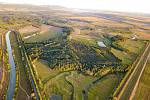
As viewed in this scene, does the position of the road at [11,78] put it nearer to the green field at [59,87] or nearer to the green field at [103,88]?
the green field at [59,87]

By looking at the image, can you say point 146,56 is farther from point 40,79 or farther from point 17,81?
point 17,81

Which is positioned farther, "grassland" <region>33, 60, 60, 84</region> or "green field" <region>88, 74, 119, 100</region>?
"grassland" <region>33, 60, 60, 84</region>

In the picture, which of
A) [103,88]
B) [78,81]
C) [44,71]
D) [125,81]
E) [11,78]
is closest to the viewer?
[103,88]

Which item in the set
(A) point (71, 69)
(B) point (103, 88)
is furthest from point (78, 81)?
(A) point (71, 69)

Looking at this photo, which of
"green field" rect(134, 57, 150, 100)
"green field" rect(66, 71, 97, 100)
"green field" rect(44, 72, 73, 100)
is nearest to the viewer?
"green field" rect(44, 72, 73, 100)

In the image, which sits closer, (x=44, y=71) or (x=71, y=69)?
(x=44, y=71)

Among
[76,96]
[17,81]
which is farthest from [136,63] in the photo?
[17,81]

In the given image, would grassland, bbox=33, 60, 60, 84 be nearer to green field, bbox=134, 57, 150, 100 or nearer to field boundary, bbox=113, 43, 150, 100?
field boundary, bbox=113, 43, 150, 100

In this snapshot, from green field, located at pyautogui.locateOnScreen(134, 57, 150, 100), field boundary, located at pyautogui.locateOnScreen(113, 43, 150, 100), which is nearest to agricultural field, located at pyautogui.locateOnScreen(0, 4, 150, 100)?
green field, located at pyautogui.locateOnScreen(134, 57, 150, 100)

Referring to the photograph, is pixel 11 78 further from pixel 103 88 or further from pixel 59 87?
pixel 103 88

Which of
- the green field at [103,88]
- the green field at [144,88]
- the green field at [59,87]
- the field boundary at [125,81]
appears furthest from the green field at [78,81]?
the green field at [144,88]

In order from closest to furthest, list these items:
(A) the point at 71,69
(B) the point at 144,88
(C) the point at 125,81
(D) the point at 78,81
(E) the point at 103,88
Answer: (E) the point at 103,88
(B) the point at 144,88
(D) the point at 78,81
(C) the point at 125,81
(A) the point at 71,69

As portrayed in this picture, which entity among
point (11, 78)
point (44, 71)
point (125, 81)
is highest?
point (11, 78)
